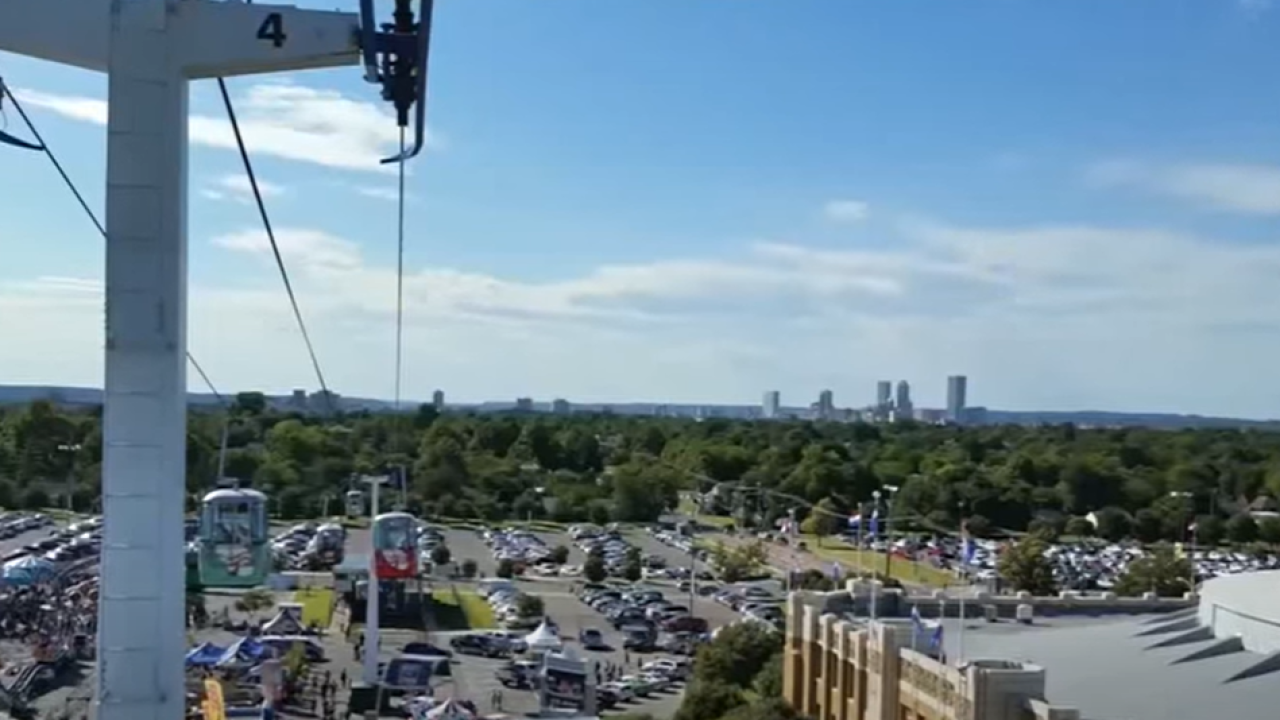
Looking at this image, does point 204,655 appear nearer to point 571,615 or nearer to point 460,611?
point 460,611

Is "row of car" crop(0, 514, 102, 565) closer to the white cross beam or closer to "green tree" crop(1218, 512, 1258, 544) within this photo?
the white cross beam

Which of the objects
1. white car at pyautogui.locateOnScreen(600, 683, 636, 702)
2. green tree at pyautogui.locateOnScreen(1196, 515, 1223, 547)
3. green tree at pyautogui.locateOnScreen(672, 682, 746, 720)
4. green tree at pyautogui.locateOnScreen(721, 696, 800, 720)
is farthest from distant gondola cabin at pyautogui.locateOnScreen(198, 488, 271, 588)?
green tree at pyautogui.locateOnScreen(1196, 515, 1223, 547)

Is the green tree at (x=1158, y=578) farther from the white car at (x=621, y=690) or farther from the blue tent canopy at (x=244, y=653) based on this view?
the blue tent canopy at (x=244, y=653)

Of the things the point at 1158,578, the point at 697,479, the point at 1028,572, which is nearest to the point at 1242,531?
the point at 1158,578

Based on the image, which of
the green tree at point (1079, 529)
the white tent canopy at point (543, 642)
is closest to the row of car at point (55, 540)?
the white tent canopy at point (543, 642)

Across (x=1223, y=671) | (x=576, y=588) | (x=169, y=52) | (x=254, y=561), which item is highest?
(x=169, y=52)

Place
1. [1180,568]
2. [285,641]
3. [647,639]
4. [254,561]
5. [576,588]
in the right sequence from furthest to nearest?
[576,588], [1180,568], [647,639], [285,641], [254,561]

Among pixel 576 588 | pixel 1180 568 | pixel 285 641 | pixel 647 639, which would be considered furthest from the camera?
pixel 576 588

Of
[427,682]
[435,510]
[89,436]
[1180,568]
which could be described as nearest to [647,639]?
[427,682]

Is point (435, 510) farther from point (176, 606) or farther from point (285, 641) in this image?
point (176, 606)
